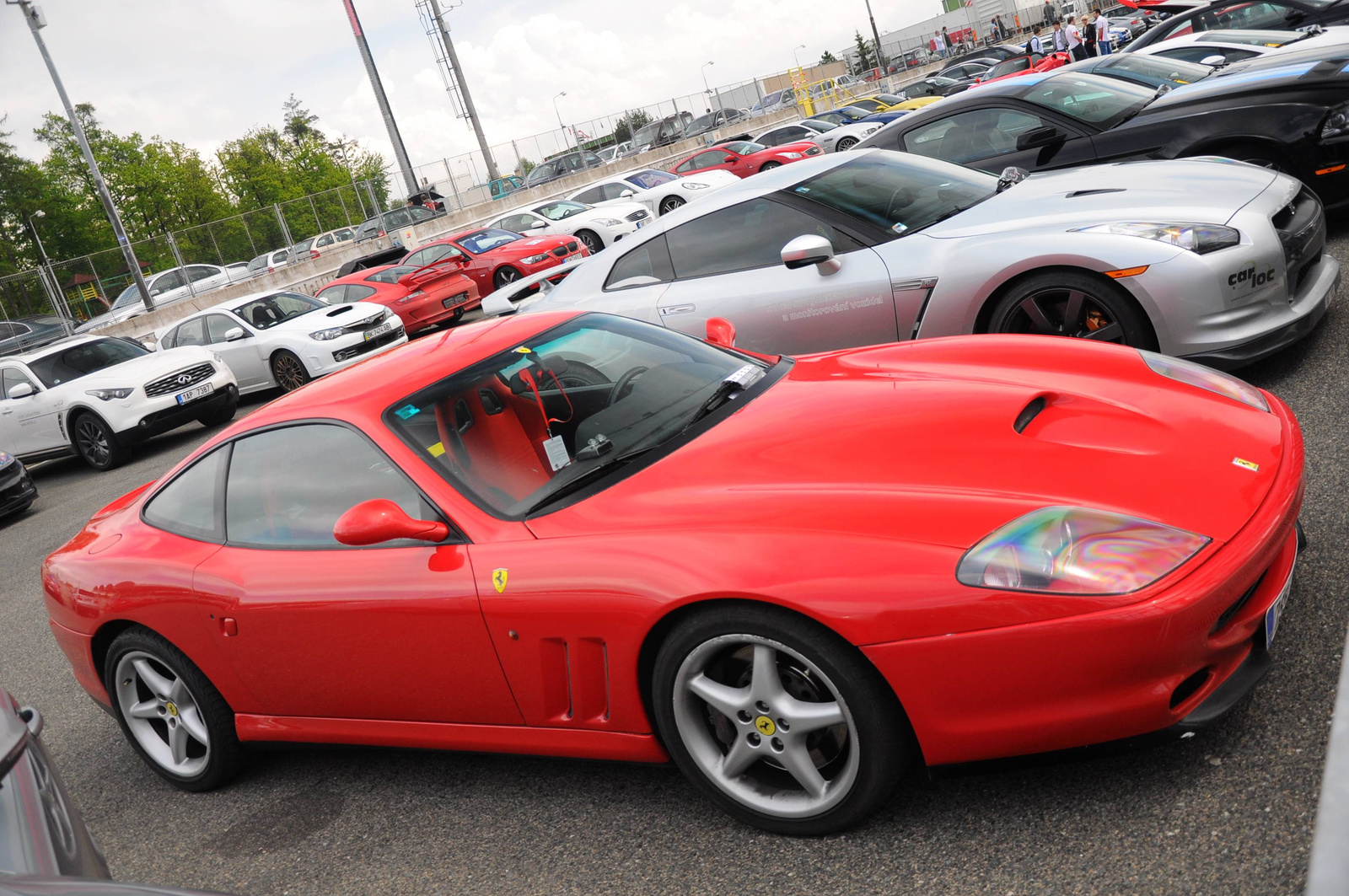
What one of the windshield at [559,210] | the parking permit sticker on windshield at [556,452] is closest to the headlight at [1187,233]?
the parking permit sticker on windshield at [556,452]

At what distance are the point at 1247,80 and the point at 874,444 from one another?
575 centimetres

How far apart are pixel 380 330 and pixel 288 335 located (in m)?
1.18

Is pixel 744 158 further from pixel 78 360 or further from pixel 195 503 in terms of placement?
pixel 195 503

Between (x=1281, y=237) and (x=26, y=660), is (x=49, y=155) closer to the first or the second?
(x=26, y=660)

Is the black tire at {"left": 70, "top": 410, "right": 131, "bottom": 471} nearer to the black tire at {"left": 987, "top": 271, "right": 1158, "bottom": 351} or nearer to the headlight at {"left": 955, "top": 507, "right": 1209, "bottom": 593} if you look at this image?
the black tire at {"left": 987, "top": 271, "right": 1158, "bottom": 351}

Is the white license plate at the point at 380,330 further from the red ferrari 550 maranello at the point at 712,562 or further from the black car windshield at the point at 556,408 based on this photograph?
the black car windshield at the point at 556,408

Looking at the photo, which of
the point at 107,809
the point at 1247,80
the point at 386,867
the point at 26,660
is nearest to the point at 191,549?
the point at 107,809

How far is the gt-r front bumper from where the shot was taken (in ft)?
7.12

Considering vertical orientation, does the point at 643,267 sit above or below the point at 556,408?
above

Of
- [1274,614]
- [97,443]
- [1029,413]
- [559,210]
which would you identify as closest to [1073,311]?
[1029,413]

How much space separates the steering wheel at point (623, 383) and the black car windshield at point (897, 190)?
8.13ft

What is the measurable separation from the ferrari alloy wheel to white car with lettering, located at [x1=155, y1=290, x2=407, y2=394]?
1889 millimetres

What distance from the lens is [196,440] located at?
1292cm

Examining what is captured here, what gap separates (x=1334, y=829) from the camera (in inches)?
48.9
